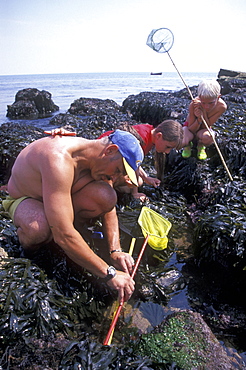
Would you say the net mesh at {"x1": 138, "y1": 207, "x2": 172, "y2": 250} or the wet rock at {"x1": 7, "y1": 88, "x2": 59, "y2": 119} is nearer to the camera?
the net mesh at {"x1": 138, "y1": 207, "x2": 172, "y2": 250}

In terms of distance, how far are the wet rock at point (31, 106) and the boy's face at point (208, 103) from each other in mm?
11556

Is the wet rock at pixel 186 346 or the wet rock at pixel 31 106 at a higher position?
the wet rock at pixel 31 106

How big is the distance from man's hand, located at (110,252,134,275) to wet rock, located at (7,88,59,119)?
13.4m

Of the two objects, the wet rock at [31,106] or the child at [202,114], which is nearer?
the child at [202,114]

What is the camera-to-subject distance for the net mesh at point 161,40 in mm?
5634

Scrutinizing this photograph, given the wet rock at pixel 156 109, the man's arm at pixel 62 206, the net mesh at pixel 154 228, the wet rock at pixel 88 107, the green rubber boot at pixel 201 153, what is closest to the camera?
the man's arm at pixel 62 206

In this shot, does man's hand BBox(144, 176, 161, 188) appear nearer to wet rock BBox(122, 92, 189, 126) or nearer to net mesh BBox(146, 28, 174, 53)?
net mesh BBox(146, 28, 174, 53)

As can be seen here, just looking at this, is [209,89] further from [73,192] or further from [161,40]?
[73,192]

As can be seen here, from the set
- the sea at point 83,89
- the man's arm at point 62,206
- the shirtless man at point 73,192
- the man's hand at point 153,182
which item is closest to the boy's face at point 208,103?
the man's hand at point 153,182

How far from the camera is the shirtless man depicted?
2027mm

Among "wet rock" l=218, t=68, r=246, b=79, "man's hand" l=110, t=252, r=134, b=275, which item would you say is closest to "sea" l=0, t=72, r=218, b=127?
"wet rock" l=218, t=68, r=246, b=79

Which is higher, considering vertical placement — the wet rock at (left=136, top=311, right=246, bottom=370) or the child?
the child

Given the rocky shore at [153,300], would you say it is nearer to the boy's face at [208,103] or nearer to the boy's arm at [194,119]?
the boy's arm at [194,119]

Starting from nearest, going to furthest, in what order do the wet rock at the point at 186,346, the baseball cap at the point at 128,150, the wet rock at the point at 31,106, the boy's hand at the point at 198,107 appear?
the wet rock at the point at 186,346, the baseball cap at the point at 128,150, the boy's hand at the point at 198,107, the wet rock at the point at 31,106
